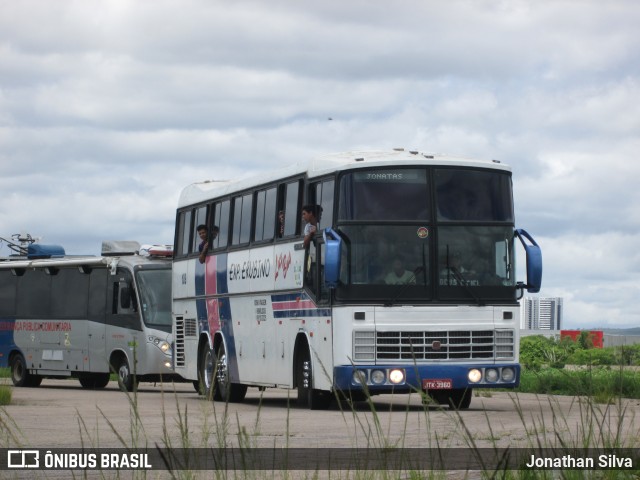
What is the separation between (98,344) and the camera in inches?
1367

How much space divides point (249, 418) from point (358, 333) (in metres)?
2.04

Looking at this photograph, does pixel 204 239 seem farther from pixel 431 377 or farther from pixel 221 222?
pixel 431 377

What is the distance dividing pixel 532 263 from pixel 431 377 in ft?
7.53

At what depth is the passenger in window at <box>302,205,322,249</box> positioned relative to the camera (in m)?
20.7

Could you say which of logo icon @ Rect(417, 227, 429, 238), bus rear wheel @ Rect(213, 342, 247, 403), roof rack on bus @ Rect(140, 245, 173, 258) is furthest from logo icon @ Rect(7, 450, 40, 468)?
roof rack on bus @ Rect(140, 245, 173, 258)

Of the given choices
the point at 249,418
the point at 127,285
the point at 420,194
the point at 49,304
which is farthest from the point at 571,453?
the point at 49,304

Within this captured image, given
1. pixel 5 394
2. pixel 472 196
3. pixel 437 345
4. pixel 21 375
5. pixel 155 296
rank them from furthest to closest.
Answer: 1. pixel 21 375
2. pixel 155 296
3. pixel 5 394
4. pixel 472 196
5. pixel 437 345

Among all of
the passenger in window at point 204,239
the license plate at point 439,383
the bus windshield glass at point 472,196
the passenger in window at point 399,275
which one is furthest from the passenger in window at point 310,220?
the passenger in window at point 204,239

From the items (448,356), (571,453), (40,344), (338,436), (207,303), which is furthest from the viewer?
(40,344)

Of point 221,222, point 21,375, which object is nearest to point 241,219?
point 221,222

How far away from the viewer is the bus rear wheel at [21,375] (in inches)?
1464

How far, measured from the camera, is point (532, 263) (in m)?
20.7

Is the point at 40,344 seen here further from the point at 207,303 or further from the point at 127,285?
the point at 207,303

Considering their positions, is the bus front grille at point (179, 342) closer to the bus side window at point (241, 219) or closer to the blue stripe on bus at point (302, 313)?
the bus side window at point (241, 219)
